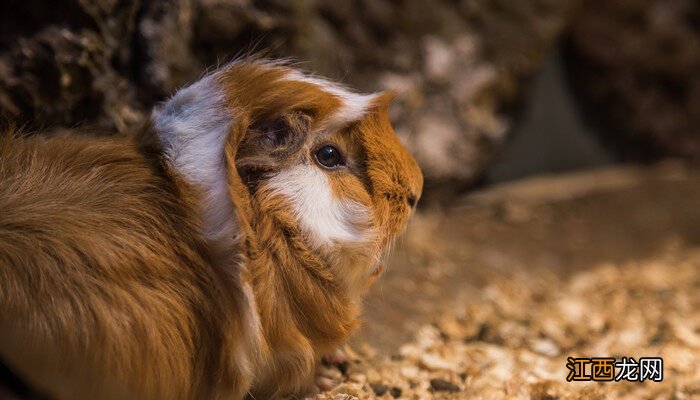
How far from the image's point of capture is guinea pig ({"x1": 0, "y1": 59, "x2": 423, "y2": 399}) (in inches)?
45.1

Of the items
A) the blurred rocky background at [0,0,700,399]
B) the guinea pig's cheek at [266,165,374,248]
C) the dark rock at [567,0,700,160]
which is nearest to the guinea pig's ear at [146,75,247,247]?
the guinea pig's cheek at [266,165,374,248]

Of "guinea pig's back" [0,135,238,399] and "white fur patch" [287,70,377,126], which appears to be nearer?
"guinea pig's back" [0,135,238,399]

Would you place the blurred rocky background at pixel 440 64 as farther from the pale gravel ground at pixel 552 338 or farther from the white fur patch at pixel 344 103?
the pale gravel ground at pixel 552 338

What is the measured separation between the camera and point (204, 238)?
4.23ft

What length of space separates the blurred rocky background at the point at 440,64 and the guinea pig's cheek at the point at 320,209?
64 centimetres

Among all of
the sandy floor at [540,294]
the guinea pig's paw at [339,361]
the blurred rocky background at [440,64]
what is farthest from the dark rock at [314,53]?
the guinea pig's paw at [339,361]

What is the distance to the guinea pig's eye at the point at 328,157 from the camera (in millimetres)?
1442

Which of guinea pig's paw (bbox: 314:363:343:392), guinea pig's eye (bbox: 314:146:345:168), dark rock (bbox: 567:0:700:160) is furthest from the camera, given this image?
dark rock (bbox: 567:0:700:160)

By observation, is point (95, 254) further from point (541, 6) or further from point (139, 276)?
point (541, 6)

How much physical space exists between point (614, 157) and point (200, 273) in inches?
122

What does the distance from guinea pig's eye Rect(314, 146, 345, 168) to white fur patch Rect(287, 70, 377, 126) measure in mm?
56

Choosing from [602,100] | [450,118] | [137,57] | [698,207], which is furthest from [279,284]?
[602,100]

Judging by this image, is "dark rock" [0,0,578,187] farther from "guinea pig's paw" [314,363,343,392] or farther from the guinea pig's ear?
"guinea pig's paw" [314,363,343,392]

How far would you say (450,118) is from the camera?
302cm
